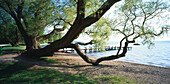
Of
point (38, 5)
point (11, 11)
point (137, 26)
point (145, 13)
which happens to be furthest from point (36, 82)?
point (11, 11)

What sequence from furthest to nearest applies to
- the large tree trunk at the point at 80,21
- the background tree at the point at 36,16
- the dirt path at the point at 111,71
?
the background tree at the point at 36,16 → the large tree trunk at the point at 80,21 → the dirt path at the point at 111,71

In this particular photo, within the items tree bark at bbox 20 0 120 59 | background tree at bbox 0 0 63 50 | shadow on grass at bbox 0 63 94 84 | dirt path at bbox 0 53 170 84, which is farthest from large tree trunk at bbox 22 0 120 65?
shadow on grass at bbox 0 63 94 84

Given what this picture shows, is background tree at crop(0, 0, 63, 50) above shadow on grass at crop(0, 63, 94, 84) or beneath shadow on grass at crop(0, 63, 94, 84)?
above

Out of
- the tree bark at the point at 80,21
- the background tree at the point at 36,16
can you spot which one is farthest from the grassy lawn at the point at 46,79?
the background tree at the point at 36,16

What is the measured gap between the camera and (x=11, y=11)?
1235cm

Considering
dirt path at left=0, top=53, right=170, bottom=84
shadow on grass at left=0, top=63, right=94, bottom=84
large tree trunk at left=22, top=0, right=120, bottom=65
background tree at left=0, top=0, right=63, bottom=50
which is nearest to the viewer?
shadow on grass at left=0, top=63, right=94, bottom=84

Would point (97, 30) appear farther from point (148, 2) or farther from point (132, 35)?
point (148, 2)

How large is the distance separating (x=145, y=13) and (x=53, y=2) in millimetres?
8021

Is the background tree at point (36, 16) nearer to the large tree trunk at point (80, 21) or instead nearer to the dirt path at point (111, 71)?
the large tree trunk at point (80, 21)

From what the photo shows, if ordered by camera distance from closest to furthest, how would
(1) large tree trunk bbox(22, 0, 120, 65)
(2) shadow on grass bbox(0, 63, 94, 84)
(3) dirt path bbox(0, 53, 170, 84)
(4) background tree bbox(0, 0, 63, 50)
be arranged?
(2) shadow on grass bbox(0, 63, 94, 84) < (3) dirt path bbox(0, 53, 170, 84) < (1) large tree trunk bbox(22, 0, 120, 65) < (4) background tree bbox(0, 0, 63, 50)

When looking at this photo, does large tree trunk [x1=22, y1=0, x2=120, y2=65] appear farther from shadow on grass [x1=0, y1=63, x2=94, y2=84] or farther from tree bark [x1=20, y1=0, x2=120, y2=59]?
shadow on grass [x1=0, y1=63, x2=94, y2=84]

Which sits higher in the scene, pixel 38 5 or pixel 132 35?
pixel 38 5

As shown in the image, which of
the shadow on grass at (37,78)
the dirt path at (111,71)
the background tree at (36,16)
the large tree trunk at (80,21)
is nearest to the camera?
the shadow on grass at (37,78)

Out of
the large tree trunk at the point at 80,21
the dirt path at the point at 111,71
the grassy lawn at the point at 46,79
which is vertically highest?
the large tree trunk at the point at 80,21
